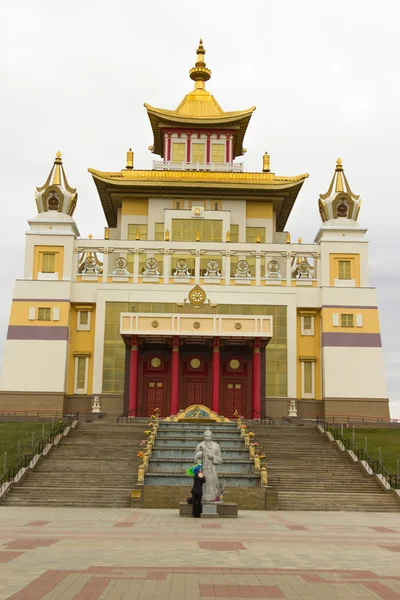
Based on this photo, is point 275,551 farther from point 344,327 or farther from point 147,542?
point 344,327

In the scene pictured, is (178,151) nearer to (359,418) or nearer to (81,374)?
(81,374)

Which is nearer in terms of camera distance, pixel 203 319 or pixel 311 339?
pixel 203 319

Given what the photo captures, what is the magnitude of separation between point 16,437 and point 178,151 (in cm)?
3076

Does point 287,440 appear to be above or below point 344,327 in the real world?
below

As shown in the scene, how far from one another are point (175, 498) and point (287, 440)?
41.3 feet

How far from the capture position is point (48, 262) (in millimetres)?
51656

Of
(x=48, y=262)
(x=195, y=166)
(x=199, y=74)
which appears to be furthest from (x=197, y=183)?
(x=199, y=74)

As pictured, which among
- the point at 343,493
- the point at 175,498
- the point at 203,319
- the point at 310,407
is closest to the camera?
the point at 175,498

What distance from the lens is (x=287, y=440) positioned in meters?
37.2

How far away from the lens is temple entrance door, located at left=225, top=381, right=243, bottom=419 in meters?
49.3

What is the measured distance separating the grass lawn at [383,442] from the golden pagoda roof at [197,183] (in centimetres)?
2109

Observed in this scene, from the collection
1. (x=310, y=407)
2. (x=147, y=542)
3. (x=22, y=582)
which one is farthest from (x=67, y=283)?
(x=22, y=582)

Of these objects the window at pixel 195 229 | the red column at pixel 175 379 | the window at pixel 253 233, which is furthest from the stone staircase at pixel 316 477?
the window at pixel 253 233

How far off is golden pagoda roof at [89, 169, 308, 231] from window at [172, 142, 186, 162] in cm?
358
